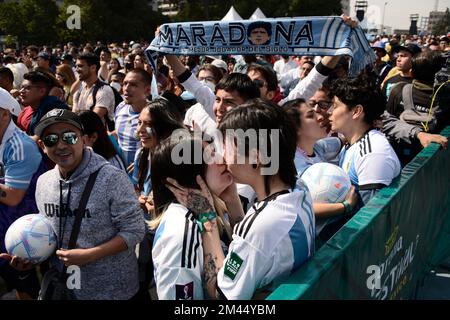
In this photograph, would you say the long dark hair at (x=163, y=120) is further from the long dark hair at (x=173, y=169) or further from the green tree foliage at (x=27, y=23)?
the green tree foliage at (x=27, y=23)

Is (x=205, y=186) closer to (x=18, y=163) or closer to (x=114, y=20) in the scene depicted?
(x=18, y=163)

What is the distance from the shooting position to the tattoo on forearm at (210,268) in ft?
5.67

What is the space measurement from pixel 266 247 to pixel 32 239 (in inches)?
57.1

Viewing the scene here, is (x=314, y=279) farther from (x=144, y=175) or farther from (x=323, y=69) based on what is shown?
(x=323, y=69)

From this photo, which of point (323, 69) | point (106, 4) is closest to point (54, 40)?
point (106, 4)

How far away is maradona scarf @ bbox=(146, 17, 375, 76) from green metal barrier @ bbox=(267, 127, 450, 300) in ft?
3.57

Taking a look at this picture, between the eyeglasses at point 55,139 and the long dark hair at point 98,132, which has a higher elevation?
the eyeglasses at point 55,139

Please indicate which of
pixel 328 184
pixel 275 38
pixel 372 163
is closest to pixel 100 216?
pixel 328 184

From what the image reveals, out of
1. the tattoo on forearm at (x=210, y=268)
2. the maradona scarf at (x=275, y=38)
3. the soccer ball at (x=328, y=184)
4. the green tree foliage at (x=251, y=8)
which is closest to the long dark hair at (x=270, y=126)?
the tattoo on forearm at (x=210, y=268)

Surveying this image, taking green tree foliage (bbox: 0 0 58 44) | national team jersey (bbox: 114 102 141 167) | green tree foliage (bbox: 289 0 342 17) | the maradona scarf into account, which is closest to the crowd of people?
the maradona scarf

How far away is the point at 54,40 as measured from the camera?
148 feet

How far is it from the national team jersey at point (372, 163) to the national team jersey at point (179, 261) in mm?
1345

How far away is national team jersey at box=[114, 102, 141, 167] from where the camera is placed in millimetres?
4312

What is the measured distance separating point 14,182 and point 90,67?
3511mm
